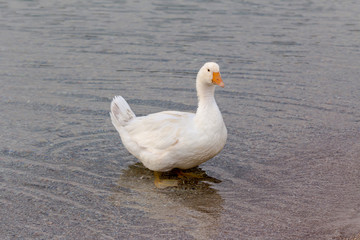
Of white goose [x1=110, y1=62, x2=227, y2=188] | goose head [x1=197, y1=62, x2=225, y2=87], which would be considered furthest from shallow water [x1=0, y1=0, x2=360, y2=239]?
goose head [x1=197, y1=62, x2=225, y2=87]

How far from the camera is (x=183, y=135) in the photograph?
6.43 metres

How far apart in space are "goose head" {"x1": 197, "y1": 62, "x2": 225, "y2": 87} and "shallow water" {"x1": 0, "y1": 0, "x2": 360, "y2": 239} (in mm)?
1219

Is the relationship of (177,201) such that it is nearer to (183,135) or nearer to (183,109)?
(183,135)

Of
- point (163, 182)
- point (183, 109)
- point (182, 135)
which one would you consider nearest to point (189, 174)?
point (163, 182)

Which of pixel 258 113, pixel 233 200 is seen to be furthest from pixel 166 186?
pixel 258 113

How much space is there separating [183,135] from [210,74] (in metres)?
0.87

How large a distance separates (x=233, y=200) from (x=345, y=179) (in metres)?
1.60

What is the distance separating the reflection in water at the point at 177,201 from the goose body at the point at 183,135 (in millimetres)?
261

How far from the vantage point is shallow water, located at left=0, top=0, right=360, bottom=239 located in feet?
18.8

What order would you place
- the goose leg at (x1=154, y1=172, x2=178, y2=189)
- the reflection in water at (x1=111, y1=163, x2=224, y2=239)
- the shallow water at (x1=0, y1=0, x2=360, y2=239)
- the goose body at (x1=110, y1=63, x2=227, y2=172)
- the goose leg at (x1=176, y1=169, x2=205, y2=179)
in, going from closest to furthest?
the reflection in water at (x1=111, y1=163, x2=224, y2=239), the shallow water at (x1=0, y1=0, x2=360, y2=239), the goose body at (x1=110, y1=63, x2=227, y2=172), the goose leg at (x1=154, y1=172, x2=178, y2=189), the goose leg at (x1=176, y1=169, x2=205, y2=179)

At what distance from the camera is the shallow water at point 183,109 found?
18.8 feet

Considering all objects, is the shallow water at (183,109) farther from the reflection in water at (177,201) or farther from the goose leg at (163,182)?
the goose leg at (163,182)

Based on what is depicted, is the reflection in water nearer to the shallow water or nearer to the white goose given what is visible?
the shallow water

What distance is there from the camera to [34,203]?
599 cm
